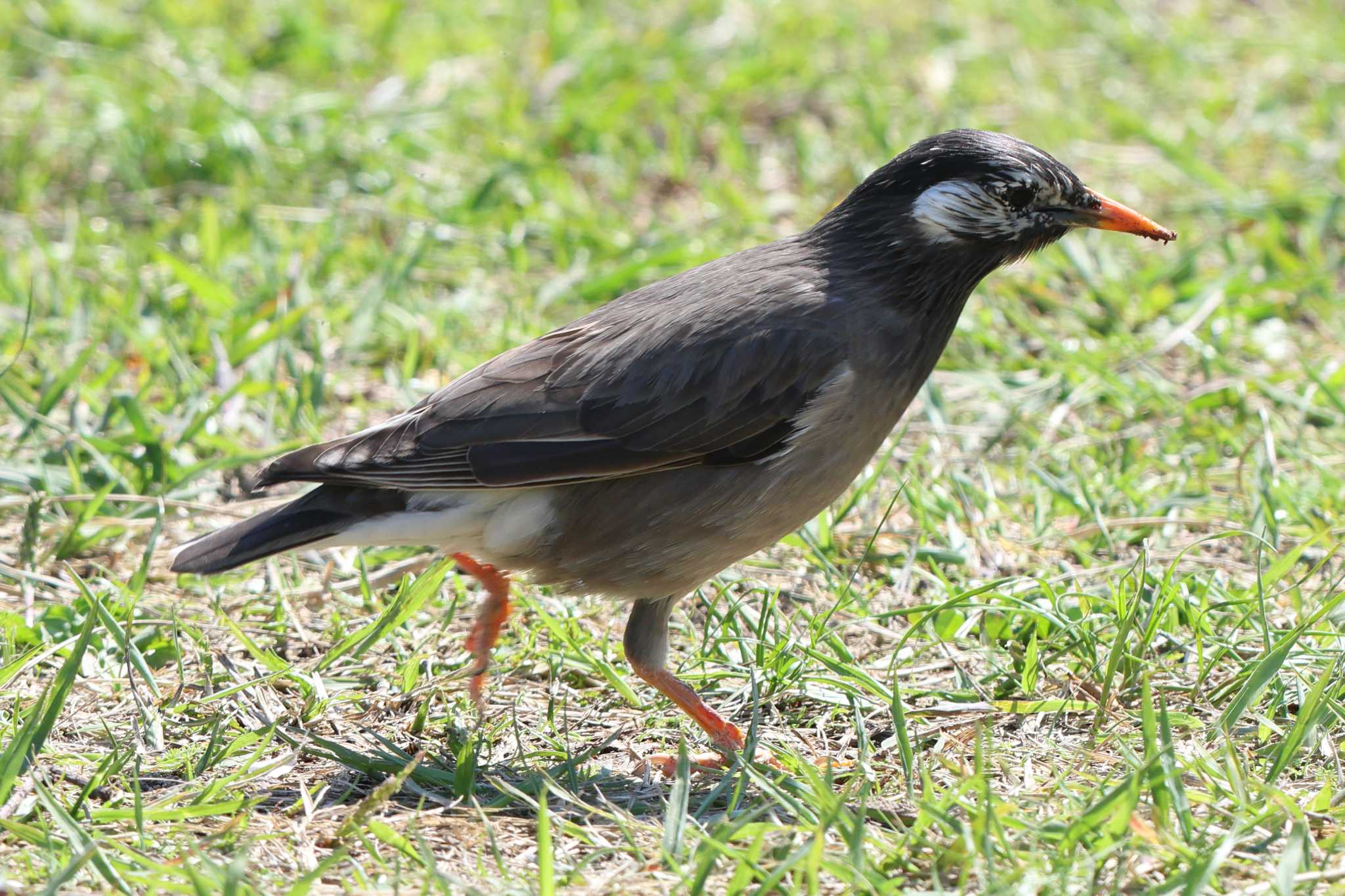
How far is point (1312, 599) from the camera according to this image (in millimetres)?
4750

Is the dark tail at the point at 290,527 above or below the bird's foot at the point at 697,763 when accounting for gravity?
above

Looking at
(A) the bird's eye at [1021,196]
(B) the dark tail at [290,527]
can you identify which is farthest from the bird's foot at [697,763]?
(A) the bird's eye at [1021,196]

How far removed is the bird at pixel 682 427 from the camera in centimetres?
433

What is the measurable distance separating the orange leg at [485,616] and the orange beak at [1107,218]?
2094 millimetres

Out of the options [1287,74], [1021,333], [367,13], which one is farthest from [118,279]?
[1287,74]

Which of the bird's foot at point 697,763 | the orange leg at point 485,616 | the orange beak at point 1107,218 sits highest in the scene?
the orange beak at point 1107,218

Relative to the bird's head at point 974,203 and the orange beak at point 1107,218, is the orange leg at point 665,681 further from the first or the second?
the orange beak at point 1107,218

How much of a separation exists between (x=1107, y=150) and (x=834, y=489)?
464 cm

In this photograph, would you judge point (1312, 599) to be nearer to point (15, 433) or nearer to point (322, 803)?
point (322, 803)

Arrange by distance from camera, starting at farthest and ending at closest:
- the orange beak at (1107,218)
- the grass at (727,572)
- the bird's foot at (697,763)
A: the orange beak at (1107,218) → the bird's foot at (697,763) → the grass at (727,572)

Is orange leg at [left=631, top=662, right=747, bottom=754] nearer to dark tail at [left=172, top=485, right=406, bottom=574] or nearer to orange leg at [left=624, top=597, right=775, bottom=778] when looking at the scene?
orange leg at [left=624, top=597, right=775, bottom=778]

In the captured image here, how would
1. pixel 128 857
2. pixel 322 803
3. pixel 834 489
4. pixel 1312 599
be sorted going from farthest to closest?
pixel 1312 599 → pixel 834 489 → pixel 322 803 → pixel 128 857

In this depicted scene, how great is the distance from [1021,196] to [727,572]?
1.65 m

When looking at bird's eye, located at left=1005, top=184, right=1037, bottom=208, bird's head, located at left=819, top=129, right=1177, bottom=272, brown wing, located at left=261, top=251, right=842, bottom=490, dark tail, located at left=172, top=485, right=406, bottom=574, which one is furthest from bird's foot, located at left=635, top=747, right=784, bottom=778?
bird's eye, located at left=1005, top=184, right=1037, bottom=208
